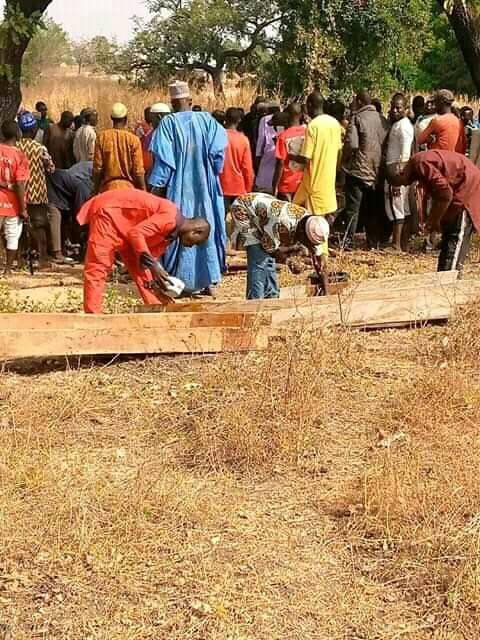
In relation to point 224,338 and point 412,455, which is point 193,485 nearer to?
point 412,455

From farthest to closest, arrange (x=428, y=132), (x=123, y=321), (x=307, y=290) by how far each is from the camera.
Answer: (x=428, y=132)
(x=307, y=290)
(x=123, y=321)

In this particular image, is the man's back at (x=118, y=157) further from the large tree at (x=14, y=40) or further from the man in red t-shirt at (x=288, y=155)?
the large tree at (x=14, y=40)

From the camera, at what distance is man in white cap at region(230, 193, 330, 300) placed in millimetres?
5758

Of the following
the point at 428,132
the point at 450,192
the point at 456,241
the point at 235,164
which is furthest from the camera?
the point at 428,132

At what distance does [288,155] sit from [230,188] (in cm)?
64

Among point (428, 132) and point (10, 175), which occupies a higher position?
point (428, 132)

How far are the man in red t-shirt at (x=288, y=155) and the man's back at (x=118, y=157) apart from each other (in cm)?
144

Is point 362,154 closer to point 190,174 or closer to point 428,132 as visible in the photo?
point 428,132

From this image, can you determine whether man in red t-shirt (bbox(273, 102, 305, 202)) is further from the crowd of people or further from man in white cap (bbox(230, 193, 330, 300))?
man in white cap (bbox(230, 193, 330, 300))

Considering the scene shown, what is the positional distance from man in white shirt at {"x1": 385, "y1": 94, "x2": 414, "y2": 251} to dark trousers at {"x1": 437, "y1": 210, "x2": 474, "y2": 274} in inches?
94.1

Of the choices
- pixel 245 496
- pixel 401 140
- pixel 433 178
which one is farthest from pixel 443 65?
Result: pixel 245 496

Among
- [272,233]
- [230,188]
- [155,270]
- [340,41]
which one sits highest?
[340,41]

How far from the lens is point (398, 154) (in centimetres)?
923

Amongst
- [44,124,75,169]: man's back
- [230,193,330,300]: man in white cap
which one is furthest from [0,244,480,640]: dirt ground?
[44,124,75,169]: man's back
